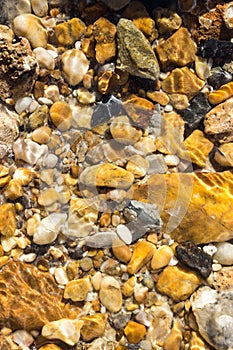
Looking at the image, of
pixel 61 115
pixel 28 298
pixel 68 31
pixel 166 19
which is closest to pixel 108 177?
pixel 61 115

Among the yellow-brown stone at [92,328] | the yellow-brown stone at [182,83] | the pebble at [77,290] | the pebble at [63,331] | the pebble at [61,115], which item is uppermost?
the yellow-brown stone at [182,83]

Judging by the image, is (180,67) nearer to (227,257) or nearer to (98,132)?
(98,132)

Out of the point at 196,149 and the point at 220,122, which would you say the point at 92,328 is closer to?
the point at 196,149

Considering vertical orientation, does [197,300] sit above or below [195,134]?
below

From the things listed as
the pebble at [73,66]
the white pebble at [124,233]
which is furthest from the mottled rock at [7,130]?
the white pebble at [124,233]

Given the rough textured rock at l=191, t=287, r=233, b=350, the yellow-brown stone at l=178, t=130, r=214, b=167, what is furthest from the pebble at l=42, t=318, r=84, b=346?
the yellow-brown stone at l=178, t=130, r=214, b=167

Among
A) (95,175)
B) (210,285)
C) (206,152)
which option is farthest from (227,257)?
(95,175)

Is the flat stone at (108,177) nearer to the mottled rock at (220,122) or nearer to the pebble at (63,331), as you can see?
the mottled rock at (220,122)
